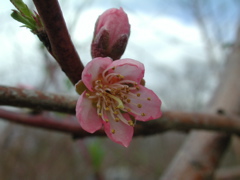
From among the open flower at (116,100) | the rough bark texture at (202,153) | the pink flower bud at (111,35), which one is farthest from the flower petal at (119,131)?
the rough bark texture at (202,153)

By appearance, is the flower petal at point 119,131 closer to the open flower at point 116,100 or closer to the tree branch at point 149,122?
the open flower at point 116,100

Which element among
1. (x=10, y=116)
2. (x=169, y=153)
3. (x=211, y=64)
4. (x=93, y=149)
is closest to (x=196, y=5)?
(x=211, y=64)

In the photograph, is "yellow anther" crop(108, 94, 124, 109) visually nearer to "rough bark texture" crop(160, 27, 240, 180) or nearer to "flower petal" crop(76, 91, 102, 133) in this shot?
"flower petal" crop(76, 91, 102, 133)

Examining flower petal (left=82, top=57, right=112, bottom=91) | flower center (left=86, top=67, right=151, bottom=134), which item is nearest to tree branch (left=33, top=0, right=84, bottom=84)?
flower petal (left=82, top=57, right=112, bottom=91)

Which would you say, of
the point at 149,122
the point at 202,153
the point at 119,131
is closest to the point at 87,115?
the point at 119,131

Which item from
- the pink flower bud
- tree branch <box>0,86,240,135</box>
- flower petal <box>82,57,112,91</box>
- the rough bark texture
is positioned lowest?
the rough bark texture

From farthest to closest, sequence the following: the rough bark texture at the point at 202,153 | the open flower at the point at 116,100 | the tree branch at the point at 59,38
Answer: the rough bark texture at the point at 202,153
the open flower at the point at 116,100
the tree branch at the point at 59,38
